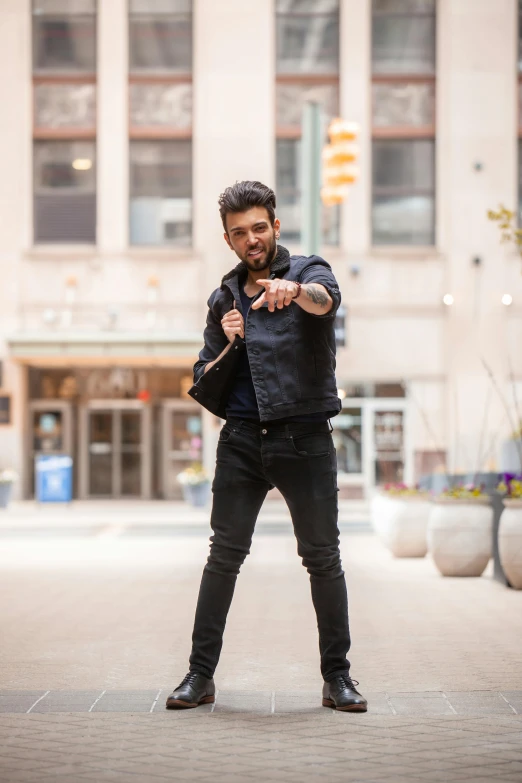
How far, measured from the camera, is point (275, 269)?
5270 mm

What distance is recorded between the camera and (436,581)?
10.8m

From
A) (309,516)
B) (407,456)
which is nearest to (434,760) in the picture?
(309,516)

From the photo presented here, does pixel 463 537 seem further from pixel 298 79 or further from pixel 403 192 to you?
pixel 298 79

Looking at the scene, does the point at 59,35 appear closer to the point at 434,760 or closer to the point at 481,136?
the point at 481,136

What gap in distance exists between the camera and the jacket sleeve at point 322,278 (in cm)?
508

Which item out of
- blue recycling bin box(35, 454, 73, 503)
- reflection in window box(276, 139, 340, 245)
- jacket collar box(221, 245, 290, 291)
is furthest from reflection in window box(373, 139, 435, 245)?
jacket collar box(221, 245, 290, 291)

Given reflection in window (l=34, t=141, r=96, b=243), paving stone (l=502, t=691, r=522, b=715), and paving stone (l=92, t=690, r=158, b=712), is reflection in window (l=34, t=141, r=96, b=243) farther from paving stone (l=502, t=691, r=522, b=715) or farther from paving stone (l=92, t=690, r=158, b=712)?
paving stone (l=502, t=691, r=522, b=715)

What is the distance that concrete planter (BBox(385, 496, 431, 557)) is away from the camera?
13.1 meters

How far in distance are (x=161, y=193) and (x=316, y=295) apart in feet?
78.7

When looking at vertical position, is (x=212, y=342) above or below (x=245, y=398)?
above

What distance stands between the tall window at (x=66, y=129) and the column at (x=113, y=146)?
1.09 feet

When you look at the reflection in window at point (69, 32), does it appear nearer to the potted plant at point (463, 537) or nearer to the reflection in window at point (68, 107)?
the reflection in window at point (68, 107)

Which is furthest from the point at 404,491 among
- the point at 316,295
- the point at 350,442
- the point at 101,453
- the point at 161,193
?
the point at 161,193

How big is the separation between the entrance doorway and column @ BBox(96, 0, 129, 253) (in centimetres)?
370
